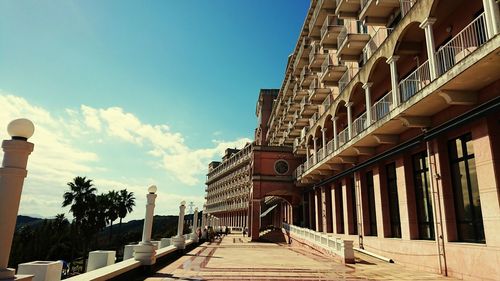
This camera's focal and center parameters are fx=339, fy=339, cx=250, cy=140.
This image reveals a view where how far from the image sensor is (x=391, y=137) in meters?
A: 15.1

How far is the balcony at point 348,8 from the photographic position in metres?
18.1

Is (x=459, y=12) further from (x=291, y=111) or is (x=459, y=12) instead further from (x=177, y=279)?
(x=291, y=111)

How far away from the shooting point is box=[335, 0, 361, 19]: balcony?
18.1 meters

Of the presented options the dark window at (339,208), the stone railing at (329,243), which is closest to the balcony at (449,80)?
the stone railing at (329,243)

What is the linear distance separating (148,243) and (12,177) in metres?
7.20

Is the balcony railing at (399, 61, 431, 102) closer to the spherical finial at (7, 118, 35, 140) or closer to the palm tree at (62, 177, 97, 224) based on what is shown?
the spherical finial at (7, 118, 35, 140)

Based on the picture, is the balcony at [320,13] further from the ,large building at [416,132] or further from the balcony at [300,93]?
the balcony at [300,93]

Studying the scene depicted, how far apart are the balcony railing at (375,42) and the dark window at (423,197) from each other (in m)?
5.63

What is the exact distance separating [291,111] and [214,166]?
73.9 meters

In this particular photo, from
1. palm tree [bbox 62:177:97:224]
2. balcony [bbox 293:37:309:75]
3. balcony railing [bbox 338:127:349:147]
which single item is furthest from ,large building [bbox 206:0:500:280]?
palm tree [bbox 62:177:97:224]

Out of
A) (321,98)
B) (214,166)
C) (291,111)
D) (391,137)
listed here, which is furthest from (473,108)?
(214,166)

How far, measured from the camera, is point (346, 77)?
20609 mm

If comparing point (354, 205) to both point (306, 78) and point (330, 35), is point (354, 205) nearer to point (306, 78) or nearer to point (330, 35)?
point (330, 35)

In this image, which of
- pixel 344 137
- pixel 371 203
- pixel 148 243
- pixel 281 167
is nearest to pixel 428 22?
pixel 344 137
